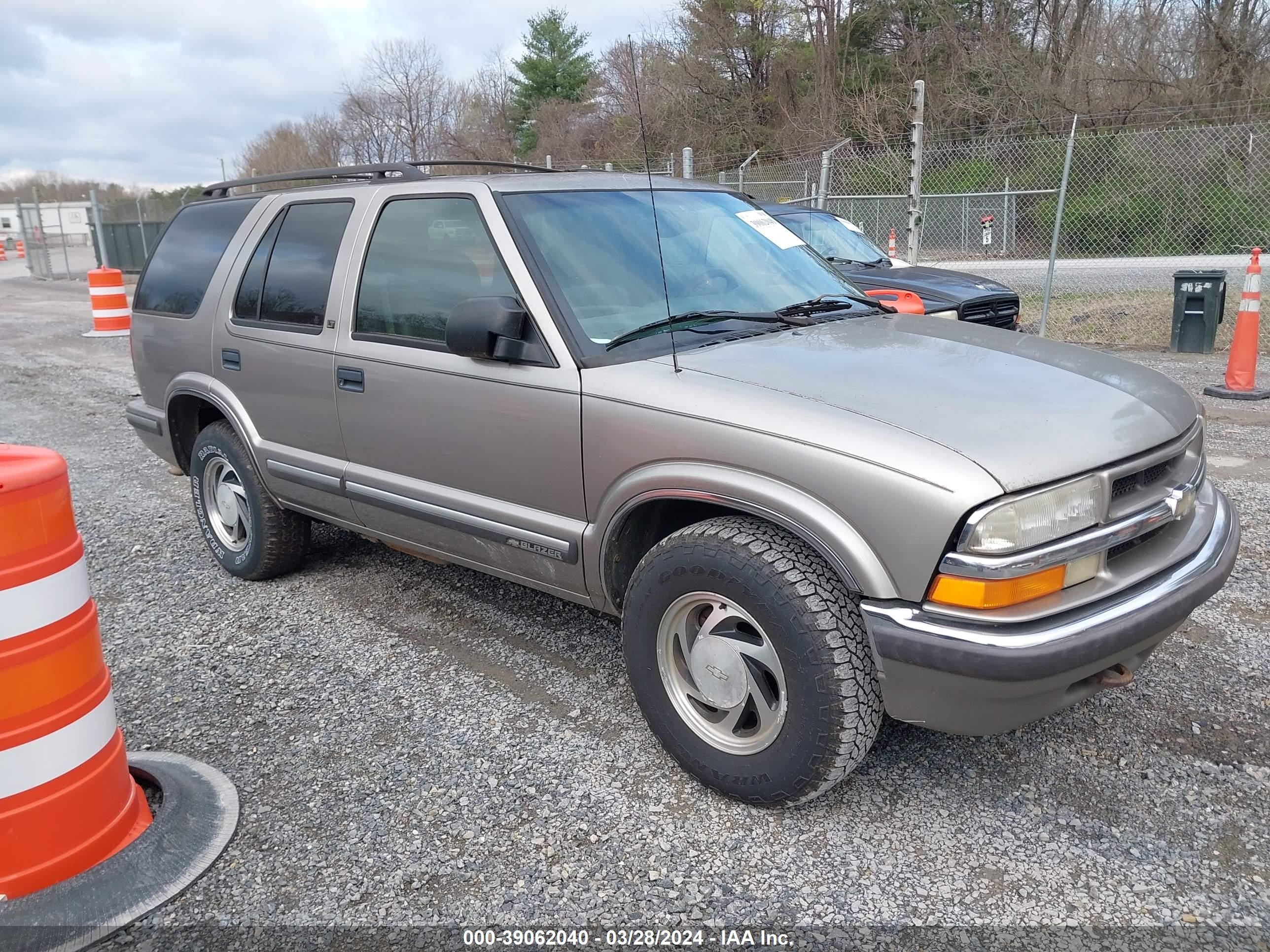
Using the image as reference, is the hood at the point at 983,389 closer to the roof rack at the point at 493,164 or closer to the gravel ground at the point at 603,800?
the gravel ground at the point at 603,800

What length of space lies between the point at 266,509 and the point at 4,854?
2.20 metres

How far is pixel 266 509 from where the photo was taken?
450 centimetres

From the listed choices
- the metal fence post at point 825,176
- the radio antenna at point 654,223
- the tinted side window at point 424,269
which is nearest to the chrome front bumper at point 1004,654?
the radio antenna at point 654,223

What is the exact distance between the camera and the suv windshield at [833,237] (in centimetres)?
958

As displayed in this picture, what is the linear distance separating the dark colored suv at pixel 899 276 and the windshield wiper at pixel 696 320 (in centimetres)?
472

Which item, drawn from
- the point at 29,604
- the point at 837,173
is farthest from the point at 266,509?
the point at 837,173

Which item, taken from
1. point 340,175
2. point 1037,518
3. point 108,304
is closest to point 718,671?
point 1037,518

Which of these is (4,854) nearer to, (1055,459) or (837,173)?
(1055,459)

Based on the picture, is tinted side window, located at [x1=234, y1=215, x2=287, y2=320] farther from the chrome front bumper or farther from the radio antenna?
the chrome front bumper

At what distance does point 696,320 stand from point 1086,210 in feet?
59.1

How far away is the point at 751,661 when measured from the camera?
2.75 metres

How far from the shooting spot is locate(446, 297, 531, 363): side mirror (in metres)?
3.10

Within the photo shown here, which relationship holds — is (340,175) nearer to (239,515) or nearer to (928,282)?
(239,515)

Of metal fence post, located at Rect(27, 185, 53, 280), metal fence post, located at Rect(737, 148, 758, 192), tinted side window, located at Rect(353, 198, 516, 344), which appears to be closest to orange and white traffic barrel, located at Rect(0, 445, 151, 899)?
tinted side window, located at Rect(353, 198, 516, 344)
